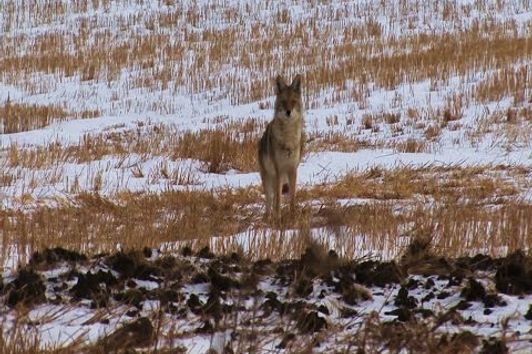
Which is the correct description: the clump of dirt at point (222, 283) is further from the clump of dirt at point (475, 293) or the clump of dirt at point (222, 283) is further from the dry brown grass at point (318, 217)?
the clump of dirt at point (475, 293)

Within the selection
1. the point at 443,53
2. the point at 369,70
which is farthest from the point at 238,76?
the point at 443,53

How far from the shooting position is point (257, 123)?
16.3m

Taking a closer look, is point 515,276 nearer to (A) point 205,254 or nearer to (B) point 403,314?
(B) point 403,314

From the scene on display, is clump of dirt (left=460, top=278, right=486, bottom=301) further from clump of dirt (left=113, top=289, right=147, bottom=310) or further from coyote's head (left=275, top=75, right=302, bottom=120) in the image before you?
coyote's head (left=275, top=75, right=302, bottom=120)

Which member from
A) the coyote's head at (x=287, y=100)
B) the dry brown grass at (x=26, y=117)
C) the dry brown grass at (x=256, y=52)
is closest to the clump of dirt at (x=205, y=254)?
the coyote's head at (x=287, y=100)

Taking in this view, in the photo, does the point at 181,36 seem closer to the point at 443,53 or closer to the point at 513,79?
the point at 443,53

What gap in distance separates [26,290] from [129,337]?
1.03 m

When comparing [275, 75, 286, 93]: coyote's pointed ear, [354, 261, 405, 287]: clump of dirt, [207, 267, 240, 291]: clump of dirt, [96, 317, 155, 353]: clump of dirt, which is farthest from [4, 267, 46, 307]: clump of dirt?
[275, 75, 286, 93]: coyote's pointed ear

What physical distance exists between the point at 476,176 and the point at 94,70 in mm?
13558

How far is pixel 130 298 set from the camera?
459cm

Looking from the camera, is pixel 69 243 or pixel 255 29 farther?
pixel 255 29

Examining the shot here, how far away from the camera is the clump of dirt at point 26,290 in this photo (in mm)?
4605

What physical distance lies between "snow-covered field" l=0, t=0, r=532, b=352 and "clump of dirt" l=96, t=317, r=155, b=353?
200mm

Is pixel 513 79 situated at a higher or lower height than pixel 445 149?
higher
